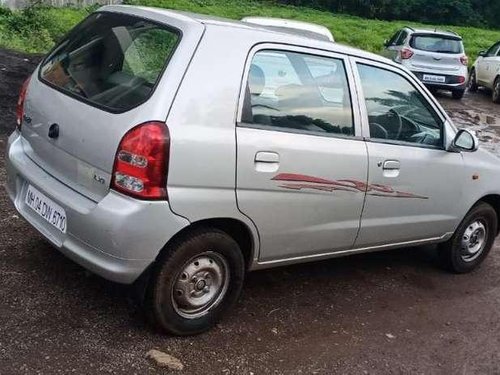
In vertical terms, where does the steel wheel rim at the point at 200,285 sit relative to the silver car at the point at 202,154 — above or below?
below

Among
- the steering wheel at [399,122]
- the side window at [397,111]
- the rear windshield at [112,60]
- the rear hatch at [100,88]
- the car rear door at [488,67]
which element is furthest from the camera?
the car rear door at [488,67]

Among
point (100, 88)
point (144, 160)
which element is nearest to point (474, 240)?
point (144, 160)

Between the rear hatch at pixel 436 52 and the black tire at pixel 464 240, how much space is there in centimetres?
1108

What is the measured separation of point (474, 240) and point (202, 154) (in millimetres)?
2959

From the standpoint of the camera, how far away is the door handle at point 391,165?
170 inches

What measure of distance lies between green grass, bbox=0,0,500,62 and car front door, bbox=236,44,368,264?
9.93 m

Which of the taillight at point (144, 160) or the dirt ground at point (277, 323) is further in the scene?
the dirt ground at point (277, 323)

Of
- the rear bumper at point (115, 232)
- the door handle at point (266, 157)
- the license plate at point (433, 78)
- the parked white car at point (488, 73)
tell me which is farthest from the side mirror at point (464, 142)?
the parked white car at point (488, 73)

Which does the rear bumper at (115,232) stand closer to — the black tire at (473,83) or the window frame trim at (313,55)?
the window frame trim at (313,55)

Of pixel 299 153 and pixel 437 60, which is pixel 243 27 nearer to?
pixel 299 153

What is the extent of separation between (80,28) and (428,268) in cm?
329

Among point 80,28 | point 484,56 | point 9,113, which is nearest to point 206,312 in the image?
point 80,28

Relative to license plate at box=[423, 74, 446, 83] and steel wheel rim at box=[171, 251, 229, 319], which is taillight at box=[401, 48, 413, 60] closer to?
license plate at box=[423, 74, 446, 83]

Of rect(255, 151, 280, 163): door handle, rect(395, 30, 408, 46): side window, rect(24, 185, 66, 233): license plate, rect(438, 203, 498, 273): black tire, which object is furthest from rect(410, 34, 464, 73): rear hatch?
rect(24, 185, 66, 233): license plate
